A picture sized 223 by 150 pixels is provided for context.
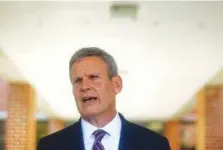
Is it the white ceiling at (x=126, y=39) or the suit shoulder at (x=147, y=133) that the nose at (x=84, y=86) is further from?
the white ceiling at (x=126, y=39)

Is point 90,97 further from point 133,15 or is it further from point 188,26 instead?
point 188,26

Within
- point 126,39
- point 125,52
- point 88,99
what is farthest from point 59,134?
point 125,52

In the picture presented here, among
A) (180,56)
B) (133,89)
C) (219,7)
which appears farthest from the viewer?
(133,89)

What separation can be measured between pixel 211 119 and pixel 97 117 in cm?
607

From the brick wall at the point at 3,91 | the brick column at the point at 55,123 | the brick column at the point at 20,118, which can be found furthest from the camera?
the brick column at the point at 55,123

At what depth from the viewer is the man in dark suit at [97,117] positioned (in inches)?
45.3

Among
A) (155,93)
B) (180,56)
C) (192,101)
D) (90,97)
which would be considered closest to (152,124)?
(192,101)

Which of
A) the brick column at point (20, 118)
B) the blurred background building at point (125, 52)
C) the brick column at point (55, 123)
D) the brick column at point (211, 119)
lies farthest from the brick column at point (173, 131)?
the brick column at point (20, 118)

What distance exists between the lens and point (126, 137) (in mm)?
1223

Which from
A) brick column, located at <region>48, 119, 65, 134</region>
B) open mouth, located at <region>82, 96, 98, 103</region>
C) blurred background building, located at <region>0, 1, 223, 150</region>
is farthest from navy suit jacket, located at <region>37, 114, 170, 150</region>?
brick column, located at <region>48, 119, 65, 134</region>

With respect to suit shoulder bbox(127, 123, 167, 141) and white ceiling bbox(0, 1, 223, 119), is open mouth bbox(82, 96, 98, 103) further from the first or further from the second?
white ceiling bbox(0, 1, 223, 119)

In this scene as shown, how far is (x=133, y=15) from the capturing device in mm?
3541

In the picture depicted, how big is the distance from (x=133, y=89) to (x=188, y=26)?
3.55 m

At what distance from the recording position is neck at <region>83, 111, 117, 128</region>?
1.18 m
